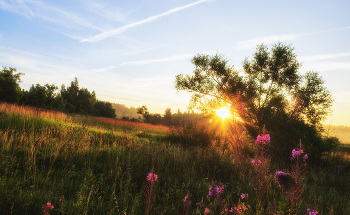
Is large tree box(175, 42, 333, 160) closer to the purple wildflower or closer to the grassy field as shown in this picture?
the grassy field

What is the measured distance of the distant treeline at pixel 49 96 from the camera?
3200 cm

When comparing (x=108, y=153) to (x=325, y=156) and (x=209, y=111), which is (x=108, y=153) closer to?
(x=209, y=111)

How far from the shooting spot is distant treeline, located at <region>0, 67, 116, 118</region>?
32.0m

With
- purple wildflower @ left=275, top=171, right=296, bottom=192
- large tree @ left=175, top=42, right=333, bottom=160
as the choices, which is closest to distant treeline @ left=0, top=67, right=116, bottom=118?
large tree @ left=175, top=42, right=333, bottom=160

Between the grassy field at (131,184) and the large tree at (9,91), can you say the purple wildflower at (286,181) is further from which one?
the large tree at (9,91)

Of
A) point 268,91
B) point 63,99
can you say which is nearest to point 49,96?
point 63,99

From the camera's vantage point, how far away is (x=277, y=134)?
466 inches

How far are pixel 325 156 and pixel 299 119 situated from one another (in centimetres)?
304

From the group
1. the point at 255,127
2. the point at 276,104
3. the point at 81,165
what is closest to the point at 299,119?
the point at 276,104

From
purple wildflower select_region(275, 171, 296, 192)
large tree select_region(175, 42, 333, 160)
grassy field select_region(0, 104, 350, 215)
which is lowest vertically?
grassy field select_region(0, 104, 350, 215)

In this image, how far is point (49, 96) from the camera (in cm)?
3891

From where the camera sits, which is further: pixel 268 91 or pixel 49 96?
pixel 49 96

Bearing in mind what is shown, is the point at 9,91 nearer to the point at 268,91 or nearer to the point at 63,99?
the point at 63,99

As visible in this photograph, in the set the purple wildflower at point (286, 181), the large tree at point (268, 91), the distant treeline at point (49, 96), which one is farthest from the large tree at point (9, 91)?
the purple wildflower at point (286, 181)
